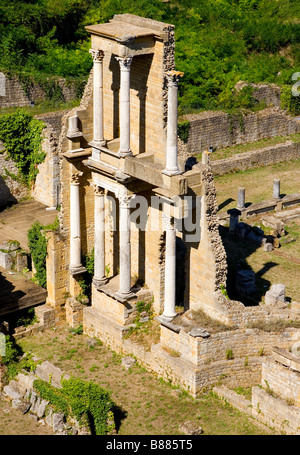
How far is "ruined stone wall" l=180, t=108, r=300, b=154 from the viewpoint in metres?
43.4

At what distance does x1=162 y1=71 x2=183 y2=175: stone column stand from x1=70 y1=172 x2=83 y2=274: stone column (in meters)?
3.98

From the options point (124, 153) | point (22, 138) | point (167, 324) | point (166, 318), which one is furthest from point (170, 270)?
point (22, 138)

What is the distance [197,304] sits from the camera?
26.8 metres

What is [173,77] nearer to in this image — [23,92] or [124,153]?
[124,153]

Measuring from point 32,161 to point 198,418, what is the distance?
15363 mm

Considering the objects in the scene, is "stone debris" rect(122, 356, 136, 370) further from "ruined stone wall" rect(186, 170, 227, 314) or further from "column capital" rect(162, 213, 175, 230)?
"column capital" rect(162, 213, 175, 230)

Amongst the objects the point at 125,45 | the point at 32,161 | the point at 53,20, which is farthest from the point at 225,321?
the point at 53,20

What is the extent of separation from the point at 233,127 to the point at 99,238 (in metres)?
17.8

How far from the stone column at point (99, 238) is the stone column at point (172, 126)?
3204 millimetres

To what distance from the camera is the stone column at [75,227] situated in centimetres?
2862

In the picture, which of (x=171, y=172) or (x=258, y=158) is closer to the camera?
(x=171, y=172)

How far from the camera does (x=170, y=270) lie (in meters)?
26.1

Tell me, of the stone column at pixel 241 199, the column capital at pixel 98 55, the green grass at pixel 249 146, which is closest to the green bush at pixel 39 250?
the column capital at pixel 98 55

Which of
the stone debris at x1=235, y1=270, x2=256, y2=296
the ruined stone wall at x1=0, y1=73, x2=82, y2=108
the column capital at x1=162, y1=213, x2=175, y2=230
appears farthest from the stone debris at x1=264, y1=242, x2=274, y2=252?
the ruined stone wall at x1=0, y1=73, x2=82, y2=108
